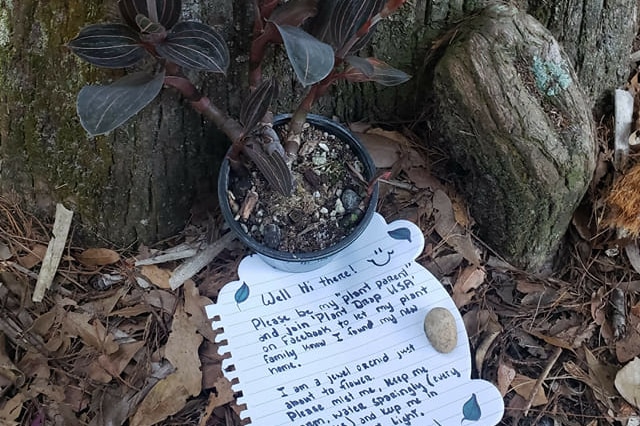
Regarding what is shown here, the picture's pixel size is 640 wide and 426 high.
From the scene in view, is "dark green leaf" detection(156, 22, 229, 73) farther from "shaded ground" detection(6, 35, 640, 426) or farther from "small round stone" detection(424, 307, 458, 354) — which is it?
"small round stone" detection(424, 307, 458, 354)

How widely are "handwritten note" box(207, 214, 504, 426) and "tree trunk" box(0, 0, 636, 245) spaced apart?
26cm

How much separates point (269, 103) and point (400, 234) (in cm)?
47

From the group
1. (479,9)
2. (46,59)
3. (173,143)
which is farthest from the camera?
(479,9)

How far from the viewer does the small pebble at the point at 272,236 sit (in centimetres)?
138

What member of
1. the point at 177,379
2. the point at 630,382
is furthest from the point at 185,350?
the point at 630,382

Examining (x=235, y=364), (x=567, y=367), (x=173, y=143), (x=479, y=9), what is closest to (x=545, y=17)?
(x=479, y=9)

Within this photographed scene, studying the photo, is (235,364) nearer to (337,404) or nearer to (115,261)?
(337,404)

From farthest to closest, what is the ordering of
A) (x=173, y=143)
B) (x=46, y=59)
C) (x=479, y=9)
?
(x=479, y=9), (x=173, y=143), (x=46, y=59)

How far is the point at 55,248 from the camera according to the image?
148 centimetres

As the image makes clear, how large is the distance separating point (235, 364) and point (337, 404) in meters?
0.22

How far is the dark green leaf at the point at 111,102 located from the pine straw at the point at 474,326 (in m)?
0.51

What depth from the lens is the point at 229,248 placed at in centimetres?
151

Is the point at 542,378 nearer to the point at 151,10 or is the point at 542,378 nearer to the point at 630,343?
the point at 630,343

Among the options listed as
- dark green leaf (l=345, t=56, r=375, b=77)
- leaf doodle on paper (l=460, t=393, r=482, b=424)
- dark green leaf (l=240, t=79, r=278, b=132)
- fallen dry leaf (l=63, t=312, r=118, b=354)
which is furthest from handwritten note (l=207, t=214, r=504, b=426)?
dark green leaf (l=345, t=56, r=375, b=77)
